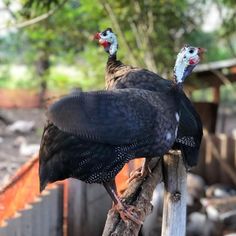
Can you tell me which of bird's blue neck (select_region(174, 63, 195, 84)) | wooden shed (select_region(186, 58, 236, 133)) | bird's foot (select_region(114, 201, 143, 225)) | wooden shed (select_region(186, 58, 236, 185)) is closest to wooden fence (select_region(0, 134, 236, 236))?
bird's foot (select_region(114, 201, 143, 225))

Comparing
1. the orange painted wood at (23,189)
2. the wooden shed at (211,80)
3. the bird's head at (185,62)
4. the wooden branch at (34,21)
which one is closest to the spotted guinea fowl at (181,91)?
the bird's head at (185,62)

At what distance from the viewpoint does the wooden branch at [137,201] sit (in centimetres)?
217

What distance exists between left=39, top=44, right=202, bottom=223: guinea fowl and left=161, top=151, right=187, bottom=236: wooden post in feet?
0.82

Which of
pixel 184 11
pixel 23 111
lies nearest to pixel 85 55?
pixel 184 11

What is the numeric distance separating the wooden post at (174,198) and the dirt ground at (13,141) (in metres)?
2.28

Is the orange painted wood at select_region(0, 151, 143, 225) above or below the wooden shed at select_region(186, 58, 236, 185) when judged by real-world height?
below

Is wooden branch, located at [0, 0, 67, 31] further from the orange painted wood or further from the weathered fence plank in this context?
the weathered fence plank

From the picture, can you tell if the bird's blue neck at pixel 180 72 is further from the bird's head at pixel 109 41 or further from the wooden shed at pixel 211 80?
the wooden shed at pixel 211 80

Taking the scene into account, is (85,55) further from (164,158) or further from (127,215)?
(127,215)

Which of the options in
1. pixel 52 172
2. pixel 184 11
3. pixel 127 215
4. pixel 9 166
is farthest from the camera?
pixel 184 11

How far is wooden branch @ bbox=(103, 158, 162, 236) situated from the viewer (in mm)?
2168

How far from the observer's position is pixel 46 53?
9227 millimetres

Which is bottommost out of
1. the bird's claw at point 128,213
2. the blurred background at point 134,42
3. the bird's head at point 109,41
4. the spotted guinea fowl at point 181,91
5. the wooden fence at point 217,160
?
the bird's claw at point 128,213

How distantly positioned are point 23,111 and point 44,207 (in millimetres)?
9833
